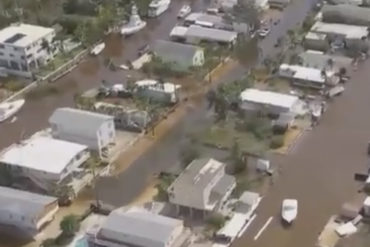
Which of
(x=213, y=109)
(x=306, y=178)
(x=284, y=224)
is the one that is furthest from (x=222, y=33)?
(x=284, y=224)

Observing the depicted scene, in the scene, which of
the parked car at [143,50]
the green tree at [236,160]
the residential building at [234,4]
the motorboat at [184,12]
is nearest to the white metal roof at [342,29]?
the residential building at [234,4]

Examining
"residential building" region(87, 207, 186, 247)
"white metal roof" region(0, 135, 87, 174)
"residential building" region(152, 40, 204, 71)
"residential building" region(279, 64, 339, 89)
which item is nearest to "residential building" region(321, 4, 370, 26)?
"residential building" region(279, 64, 339, 89)

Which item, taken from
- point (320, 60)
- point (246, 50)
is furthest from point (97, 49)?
point (320, 60)

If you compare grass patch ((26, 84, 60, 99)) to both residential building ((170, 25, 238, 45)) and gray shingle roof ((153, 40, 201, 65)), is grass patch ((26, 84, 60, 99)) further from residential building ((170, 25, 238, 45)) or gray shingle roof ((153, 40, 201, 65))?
residential building ((170, 25, 238, 45))

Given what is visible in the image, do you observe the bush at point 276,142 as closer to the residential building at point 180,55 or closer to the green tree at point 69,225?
the residential building at point 180,55

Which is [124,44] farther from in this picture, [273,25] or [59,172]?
[59,172]

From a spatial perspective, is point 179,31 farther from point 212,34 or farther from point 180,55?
point 180,55
